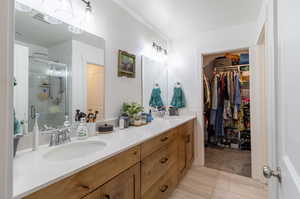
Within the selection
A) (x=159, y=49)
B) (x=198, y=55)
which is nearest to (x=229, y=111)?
(x=198, y=55)

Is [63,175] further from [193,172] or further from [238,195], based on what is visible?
[193,172]

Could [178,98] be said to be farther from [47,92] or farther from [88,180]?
[88,180]

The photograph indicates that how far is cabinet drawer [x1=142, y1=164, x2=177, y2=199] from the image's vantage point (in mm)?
1344

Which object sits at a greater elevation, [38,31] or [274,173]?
[38,31]

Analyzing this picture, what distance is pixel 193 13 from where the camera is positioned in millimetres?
2043

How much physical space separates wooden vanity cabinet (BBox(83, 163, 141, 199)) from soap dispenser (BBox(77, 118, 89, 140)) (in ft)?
1.67

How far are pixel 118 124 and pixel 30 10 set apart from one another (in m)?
1.27

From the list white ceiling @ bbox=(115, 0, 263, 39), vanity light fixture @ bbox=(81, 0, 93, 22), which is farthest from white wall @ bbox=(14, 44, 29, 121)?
white ceiling @ bbox=(115, 0, 263, 39)

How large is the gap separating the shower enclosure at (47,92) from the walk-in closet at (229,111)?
2.67 meters

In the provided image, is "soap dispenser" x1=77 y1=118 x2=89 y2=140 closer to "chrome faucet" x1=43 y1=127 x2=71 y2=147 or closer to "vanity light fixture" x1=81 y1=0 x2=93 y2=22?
"chrome faucet" x1=43 y1=127 x2=71 y2=147

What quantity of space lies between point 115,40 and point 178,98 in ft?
4.90

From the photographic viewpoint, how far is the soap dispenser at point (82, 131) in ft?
4.20

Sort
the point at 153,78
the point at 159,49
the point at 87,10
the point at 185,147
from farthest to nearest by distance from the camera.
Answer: the point at 159,49
the point at 153,78
the point at 185,147
the point at 87,10

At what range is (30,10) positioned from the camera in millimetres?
1071
